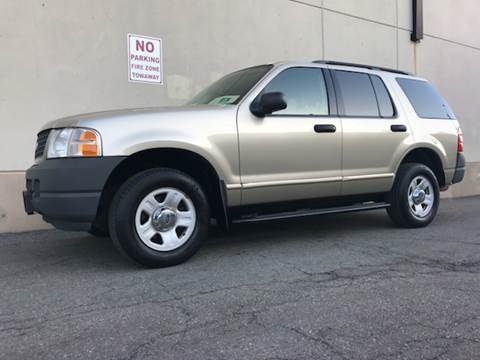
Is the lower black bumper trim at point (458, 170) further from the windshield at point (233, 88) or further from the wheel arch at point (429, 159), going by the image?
the windshield at point (233, 88)

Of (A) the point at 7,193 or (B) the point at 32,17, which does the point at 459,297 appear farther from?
(B) the point at 32,17

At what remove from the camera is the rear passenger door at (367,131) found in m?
5.04

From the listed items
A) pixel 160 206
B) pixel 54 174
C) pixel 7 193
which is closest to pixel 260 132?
pixel 160 206

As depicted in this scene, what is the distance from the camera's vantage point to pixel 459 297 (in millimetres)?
3277

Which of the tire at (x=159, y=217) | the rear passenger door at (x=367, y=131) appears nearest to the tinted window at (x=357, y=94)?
the rear passenger door at (x=367, y=131)

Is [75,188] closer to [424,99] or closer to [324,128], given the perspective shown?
[324,128]

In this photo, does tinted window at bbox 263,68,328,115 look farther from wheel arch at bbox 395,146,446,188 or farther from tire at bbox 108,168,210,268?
wheel arch at bbox 395,146,446,188

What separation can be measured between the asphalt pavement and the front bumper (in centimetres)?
52

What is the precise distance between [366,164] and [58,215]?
3.24 metres

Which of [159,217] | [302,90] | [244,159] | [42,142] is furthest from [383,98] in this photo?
[42,142]

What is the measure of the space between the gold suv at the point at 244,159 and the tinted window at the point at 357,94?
0.02 meters

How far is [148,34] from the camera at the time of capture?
6977mm

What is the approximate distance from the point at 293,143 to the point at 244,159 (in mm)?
571

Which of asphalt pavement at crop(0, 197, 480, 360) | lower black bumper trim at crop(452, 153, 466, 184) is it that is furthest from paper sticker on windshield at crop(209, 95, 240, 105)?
lower black bumper trim at crop(452, 153, 466, 184)
